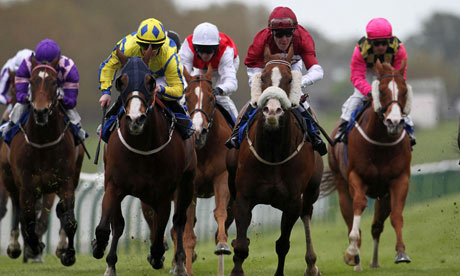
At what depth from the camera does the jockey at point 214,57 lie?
10.3m

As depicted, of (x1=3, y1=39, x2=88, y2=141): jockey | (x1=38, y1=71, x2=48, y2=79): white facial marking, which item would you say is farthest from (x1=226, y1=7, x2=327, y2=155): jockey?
(x1=3, y1=39, x2=88, y2=141): jockey

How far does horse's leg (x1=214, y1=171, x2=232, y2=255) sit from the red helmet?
1.87m

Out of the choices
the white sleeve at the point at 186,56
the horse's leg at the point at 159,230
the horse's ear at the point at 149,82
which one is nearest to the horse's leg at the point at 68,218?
the horse's leg at the point at 159,230

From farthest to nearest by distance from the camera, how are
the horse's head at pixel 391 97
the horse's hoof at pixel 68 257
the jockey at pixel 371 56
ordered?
the jockey at pixel 371 56
the horse's hoof at pixel 68 257
the horse's head at pixel 391 97

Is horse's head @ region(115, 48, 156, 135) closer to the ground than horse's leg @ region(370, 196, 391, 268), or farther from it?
farther from it

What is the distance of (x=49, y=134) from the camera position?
9.98 metres

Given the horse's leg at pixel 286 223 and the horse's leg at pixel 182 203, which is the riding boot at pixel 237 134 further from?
the horse's leg at pixel 286 223

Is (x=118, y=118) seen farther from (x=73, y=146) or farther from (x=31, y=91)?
(x=73, y=146)

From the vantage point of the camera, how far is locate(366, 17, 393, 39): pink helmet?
34.1 ft

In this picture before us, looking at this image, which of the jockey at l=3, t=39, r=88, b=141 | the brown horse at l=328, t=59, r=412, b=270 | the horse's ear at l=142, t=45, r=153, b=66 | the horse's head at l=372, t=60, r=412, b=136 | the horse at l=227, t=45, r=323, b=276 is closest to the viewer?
the horse at l=227, t=45, r=323, b=276

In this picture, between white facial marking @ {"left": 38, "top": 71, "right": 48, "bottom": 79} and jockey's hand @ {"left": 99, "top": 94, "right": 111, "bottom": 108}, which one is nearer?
jockey's hand @ {"left": 99, "top": 94, "right": 111, "bottom": 108}

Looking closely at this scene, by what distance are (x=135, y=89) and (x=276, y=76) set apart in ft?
3.55

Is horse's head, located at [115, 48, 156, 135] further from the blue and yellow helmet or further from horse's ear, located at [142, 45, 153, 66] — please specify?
the blue and yellow helmet

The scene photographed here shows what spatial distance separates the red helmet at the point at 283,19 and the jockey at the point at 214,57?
1.78m
